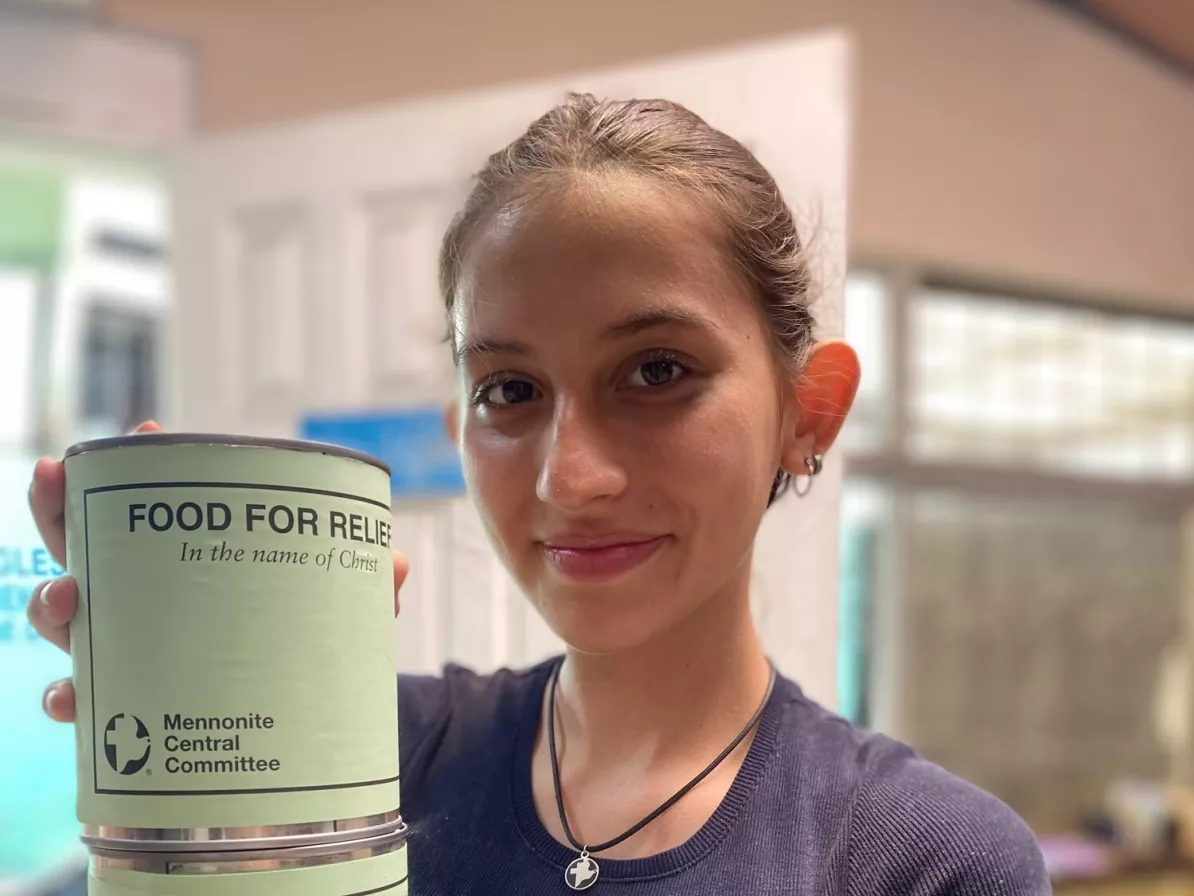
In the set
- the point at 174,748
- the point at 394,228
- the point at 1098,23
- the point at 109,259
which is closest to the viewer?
the point at 174,748

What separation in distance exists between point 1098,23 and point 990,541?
1.03m

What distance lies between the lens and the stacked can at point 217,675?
0.38 m

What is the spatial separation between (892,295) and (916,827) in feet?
4.84

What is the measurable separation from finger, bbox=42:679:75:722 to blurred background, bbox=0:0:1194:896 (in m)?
0.36

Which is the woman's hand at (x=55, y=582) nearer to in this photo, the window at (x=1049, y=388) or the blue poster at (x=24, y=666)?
the blue poster at (x=24, y=666)

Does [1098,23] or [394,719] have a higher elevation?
[1098,23]

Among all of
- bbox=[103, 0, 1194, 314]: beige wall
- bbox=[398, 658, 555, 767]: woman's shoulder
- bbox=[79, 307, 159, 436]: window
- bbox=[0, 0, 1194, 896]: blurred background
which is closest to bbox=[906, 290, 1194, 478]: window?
bbox=[0, 0, 1194, 896]: blurred background

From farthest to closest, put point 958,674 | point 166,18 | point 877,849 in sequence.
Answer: point 958,674, point 166,18, point 877,849

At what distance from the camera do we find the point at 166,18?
1462 mm

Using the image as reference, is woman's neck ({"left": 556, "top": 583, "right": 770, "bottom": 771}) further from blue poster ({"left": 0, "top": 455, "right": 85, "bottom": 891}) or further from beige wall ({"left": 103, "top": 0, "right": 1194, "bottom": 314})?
beige wall ({"left": 103, "top": 0, "right": 1194, "bottom": 314})

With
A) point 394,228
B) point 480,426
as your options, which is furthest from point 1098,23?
point 480,426

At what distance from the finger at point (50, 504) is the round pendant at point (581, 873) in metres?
0.30

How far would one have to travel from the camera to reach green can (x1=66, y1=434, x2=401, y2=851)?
38 cm

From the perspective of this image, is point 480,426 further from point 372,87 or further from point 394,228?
point 372,87
